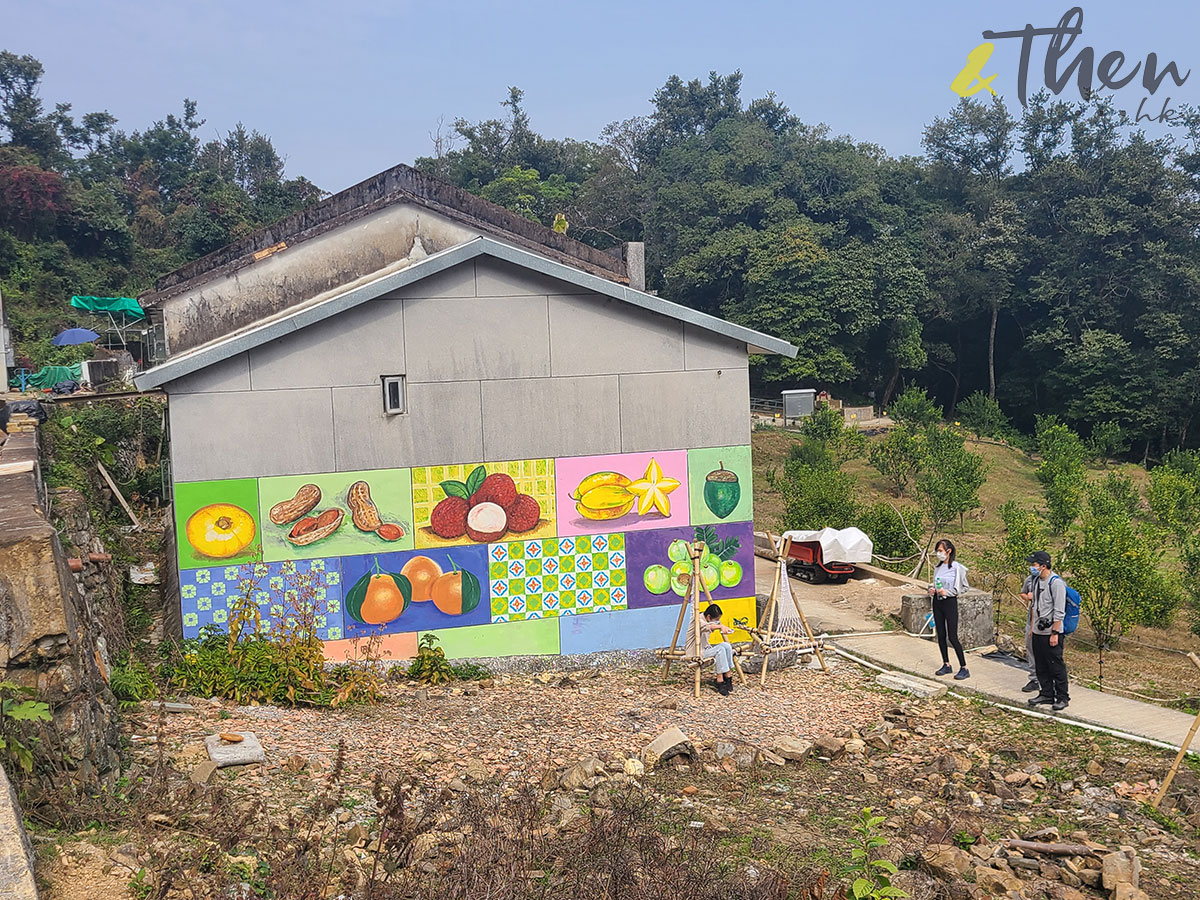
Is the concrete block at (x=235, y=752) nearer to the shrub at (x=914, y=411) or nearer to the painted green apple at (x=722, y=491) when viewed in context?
the painted green apple at (x=722, y=491)

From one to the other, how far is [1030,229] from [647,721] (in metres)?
49.2

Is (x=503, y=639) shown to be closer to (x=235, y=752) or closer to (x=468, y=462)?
(x=468, y=462)

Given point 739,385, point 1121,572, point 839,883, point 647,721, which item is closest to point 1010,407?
point 1121,572

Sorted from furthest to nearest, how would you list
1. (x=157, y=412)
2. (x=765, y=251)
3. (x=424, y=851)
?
(x=765, y=251), (x=157, y=412), (x=424, y=851)

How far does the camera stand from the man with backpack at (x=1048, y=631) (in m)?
10.5

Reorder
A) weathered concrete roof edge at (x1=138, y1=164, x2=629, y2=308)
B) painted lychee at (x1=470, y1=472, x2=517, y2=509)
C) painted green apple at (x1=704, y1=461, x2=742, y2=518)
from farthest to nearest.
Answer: weathered concrete roof edge at (x1=138, y1=164, x2=629, y2=308)
painted green apple at (x1=704, y1=461, x2=742, y2=518)
painted lychee at (x1=470, y1=472, x2=517, y2=509)

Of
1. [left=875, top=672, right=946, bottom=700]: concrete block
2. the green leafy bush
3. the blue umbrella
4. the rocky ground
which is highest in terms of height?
the blue umbrella

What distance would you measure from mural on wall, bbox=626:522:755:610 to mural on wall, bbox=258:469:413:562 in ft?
9.88

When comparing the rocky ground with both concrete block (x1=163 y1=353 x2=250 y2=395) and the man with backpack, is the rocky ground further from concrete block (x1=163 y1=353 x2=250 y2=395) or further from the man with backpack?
concrete block (x1=163 y1=353 x2=250 y2=395)

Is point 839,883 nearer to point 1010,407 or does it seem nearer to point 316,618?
point 316,618

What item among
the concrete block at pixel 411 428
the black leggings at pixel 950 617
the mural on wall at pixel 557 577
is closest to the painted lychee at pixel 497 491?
the concrete block at pixel 411 428

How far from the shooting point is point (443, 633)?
40.2 feet

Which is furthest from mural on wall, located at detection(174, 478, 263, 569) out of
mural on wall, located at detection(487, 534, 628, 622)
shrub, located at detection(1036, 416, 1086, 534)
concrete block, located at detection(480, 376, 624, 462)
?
shrub, located at detection(1036, 416, 1086, 534)

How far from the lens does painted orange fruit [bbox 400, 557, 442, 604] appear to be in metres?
12.1
